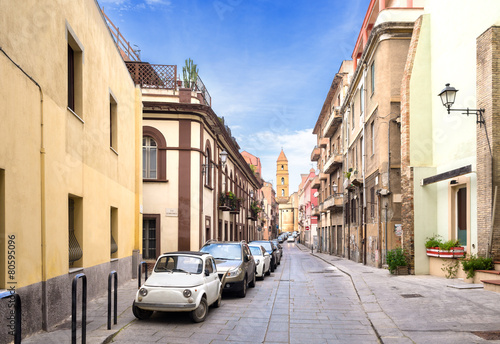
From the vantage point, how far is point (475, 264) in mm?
13086

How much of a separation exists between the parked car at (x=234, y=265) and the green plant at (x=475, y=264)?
6392 millimetres

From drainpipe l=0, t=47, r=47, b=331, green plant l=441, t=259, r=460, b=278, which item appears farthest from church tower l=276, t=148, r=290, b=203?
drainpipe l=0, t=47, r=47, b=331

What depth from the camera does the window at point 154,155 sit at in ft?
75.1

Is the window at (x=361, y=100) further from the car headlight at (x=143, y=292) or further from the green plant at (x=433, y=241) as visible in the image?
the car headlight at (x=143, y=292)

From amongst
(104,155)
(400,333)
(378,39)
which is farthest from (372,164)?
(400,333)

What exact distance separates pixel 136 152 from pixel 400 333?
13214mm

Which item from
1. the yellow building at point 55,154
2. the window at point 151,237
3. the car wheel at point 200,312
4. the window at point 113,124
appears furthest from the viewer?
the window at point 151,237

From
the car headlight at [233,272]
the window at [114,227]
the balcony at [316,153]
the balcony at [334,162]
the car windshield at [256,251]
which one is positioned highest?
the balcony at [316,153]

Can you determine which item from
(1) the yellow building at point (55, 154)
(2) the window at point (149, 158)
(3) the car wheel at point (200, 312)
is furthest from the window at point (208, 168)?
(3) the car wheel at point (200, 312)

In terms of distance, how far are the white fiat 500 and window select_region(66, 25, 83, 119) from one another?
4227 mm

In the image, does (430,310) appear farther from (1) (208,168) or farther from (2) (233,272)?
(1) (208,168)

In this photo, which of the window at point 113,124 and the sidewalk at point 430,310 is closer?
the sidewalk at point 430,310

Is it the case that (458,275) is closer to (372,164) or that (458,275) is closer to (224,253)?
(224,253)

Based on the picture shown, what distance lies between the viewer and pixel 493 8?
42.5 ft
